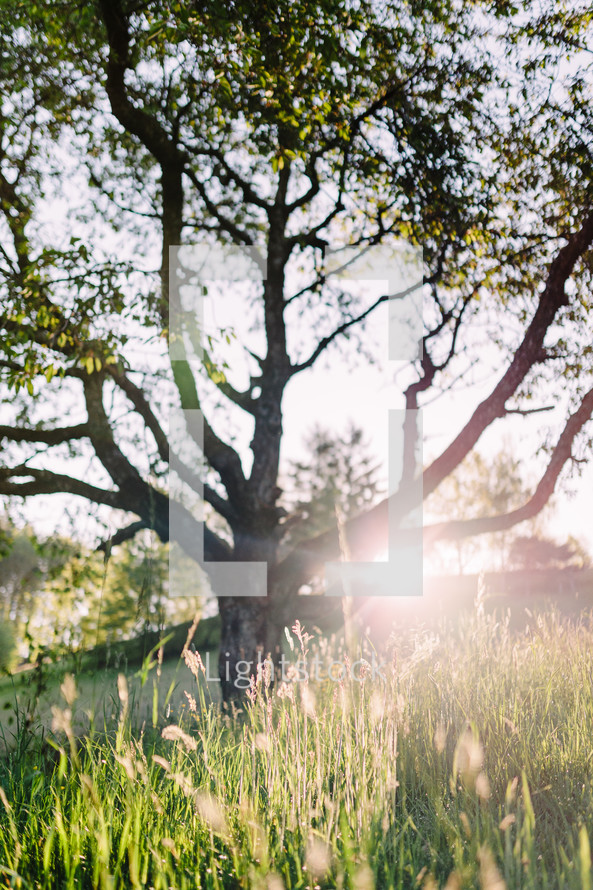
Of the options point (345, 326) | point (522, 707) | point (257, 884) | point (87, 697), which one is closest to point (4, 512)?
point (87, 697)

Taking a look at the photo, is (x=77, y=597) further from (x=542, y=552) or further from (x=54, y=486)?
(x=542, y=552)

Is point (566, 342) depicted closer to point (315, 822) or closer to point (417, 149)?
point (417, 149)

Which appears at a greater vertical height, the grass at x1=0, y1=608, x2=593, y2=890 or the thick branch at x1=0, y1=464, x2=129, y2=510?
the thick branch at x1=0, y1=464, x2=129, y2=510

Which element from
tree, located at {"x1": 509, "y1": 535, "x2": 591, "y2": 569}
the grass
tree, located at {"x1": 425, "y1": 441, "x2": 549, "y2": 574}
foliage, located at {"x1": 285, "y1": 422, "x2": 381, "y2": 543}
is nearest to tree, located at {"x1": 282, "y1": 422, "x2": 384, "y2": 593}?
foliage, located at {"x1": 285, "y1": 422, "x2": 381, "y2": 543}

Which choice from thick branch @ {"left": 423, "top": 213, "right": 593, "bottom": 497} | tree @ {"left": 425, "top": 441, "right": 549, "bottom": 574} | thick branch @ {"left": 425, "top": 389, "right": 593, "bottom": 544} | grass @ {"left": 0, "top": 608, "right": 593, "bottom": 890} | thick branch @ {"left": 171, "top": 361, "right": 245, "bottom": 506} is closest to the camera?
grass @ {"left": 0, "top": 608, "right": 593, "bottom": 890}

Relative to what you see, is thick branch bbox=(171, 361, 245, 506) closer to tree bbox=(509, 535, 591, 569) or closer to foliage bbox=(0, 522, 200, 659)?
foliage bbox=(0, 522, 200, 659)

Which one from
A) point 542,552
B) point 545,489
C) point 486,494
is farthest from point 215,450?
point 486,494

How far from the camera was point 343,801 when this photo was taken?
284 cm

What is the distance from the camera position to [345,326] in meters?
9.02

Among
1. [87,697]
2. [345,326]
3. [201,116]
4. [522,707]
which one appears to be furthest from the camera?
[345,326]

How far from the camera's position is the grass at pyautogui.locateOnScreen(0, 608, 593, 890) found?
203 centimetres

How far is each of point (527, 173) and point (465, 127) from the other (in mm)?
921

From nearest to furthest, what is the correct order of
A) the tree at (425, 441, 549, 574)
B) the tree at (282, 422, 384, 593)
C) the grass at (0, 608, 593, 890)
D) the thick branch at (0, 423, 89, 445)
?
A: the grass at (0, 608, 593, 890), the thick branch at (0, 423, 89, 445), the tree at (425, 441, 549, 574), the tree at (282, 422, 384, 593)

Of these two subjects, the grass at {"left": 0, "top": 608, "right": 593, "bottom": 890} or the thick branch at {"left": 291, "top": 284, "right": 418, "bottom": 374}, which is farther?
the thick branch at {"left": 291, "top": 284, "right": 418, "bottom": 374}
